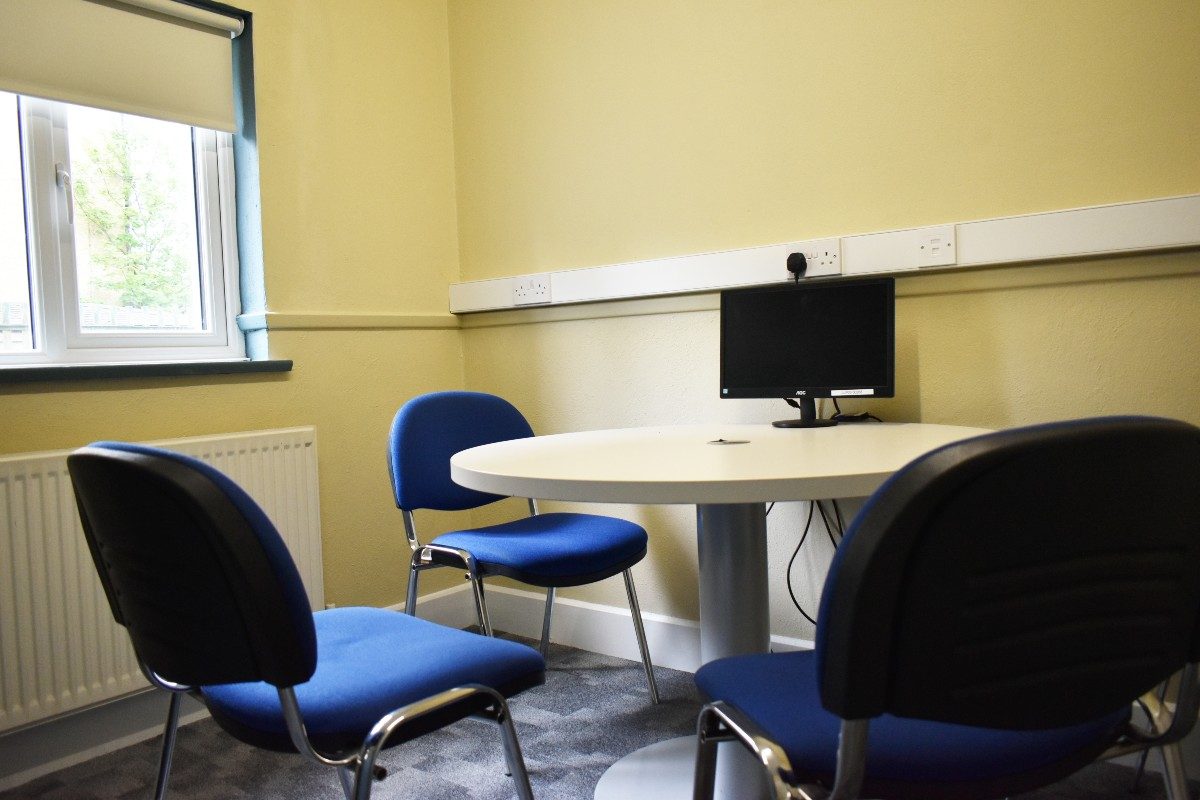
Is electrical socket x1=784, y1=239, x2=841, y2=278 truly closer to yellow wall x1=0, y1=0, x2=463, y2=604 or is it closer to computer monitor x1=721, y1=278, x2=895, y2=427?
computer monitor x1=721, y1=278, x2=895, y2=427

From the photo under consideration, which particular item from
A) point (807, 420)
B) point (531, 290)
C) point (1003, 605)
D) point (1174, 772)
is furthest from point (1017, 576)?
point (531, 290)

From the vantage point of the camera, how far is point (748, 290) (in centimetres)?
222

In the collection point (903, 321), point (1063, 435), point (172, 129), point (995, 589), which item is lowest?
point (995, 589)

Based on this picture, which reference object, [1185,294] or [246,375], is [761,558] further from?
[246,375]

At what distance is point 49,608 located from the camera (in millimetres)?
2053

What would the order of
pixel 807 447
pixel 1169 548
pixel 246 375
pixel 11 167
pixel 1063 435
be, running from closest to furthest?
pixel 1063 435 < pixel 1169 548 < pixel 807 447 < pixel 11 167 < pixel 246 375

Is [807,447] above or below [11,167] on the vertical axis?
below

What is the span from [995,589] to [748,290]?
147 centimetres

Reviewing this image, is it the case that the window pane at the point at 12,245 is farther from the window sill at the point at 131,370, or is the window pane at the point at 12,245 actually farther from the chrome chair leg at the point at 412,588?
the chrome chair leg at the point at 412,588

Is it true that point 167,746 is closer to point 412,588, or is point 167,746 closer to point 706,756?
point 706,756

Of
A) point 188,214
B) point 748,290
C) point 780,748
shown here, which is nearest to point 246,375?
point 188,214

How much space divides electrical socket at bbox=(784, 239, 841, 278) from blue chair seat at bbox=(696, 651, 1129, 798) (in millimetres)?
1469

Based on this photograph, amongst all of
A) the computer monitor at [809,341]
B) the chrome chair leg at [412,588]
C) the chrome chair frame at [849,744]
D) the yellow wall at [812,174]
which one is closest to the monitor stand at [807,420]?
the computer monitor at [809,341]

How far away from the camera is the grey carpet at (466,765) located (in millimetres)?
1919
